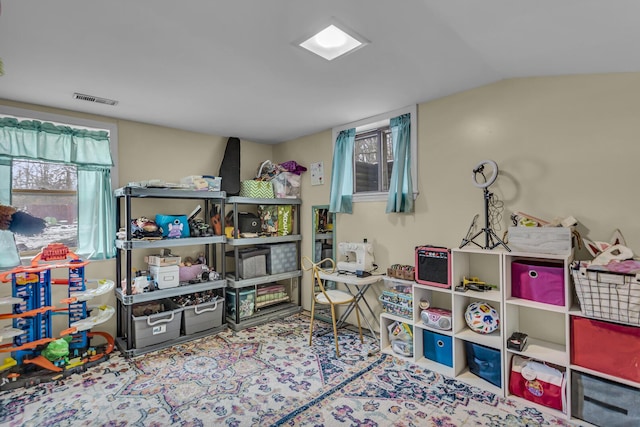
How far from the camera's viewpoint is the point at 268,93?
2713mm

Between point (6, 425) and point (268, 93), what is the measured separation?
2934 mm

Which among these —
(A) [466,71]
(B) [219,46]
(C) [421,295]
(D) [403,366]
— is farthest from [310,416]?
(A) [466,71]

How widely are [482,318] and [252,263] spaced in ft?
8.36

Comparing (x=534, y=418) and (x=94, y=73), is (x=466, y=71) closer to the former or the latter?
(x=534, y=418)

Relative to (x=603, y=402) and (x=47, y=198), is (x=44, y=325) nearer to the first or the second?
(x=47, y=198)

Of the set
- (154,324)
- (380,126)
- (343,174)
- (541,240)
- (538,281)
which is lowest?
(154,324)

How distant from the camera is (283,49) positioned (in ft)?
6.46

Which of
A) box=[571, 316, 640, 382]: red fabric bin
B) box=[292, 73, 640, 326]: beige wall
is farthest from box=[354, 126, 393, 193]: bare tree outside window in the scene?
box=[571, 316, 640, 382]: red fabric bin

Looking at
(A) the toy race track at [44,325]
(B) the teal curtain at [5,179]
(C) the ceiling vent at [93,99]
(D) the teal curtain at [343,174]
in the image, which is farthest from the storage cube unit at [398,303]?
(B) the teal curtain at [5,179]

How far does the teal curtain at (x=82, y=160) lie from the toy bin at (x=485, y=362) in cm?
352

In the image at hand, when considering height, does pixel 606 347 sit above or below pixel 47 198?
below

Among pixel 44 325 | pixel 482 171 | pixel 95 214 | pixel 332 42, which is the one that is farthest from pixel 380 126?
pixel 44 325

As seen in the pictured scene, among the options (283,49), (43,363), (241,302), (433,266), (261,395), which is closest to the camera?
(283,49)

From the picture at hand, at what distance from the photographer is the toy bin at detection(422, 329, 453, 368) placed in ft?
8.62
